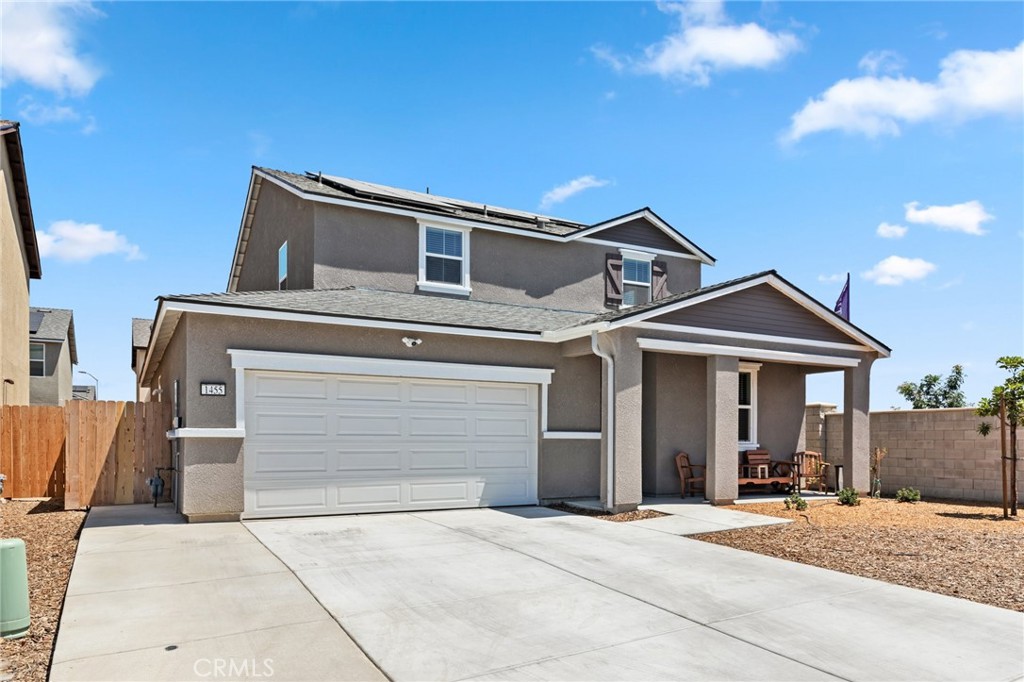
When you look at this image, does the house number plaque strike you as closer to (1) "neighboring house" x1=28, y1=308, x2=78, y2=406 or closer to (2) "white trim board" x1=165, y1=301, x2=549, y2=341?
(2) "white trim board" x1=165, y1=301, x2=549, y2=341

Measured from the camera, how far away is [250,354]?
10930mm

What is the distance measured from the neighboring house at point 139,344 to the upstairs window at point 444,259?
1963cm

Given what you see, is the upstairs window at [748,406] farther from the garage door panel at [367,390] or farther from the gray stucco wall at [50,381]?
the gray stucco wall at [50,381]

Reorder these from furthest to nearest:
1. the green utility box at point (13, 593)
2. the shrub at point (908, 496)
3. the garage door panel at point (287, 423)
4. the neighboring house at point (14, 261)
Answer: the neighboring house at point (14, 261) → the shrub at point (908, 496) → the garage door panel at point (287, 423) → the green utility box at point (13, 593)

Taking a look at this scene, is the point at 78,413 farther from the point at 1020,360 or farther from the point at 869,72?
the point at 1020,360

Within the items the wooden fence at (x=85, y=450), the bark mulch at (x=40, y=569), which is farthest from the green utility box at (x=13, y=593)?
the wooden fence at (x=85, y=450)

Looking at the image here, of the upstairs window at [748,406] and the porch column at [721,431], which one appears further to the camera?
the upstairs window at [748,406]

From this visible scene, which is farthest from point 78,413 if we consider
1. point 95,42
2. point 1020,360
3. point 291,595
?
point 1020,360

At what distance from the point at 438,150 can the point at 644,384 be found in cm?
764

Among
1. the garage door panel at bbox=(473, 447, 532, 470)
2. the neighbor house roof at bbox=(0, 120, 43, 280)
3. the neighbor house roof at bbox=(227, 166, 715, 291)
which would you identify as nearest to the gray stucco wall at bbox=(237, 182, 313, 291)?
the neighbor house roof at bbox=(227, 166, 715, 291)

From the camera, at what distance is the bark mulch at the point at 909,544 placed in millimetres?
7617

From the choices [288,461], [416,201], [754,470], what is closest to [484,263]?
[416,201]

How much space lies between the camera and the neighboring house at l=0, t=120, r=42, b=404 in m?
19.0

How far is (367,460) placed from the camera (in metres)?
11.9
